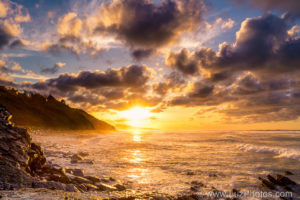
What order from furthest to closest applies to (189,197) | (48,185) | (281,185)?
(281,185)
(189,197)
(48,185)

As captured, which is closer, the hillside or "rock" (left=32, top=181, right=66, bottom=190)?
"rock" (left=32, top=181, right=66, bottom=190)

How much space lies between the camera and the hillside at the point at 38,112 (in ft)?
220

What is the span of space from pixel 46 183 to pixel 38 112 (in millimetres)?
84912

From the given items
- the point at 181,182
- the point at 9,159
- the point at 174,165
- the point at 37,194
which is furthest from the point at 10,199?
the point at 174,165

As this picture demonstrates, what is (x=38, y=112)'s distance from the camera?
79562 millimetres

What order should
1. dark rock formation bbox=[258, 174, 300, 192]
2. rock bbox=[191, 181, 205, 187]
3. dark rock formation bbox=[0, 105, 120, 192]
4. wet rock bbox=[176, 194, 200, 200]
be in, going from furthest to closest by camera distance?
rock bbox=[191, 181, 205, 187] → dark rock formation bbox=[258, 174, 300, 192] → wet rock bbox=[176, 194, 200, 200] → dark rock formation bbox=[0, 105, 120, 192]

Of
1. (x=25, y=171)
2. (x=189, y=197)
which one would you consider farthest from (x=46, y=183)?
(x=189, y=197)

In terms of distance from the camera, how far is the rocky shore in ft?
22.6

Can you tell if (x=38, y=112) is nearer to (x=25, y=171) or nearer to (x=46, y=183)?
(x=25, y=171)

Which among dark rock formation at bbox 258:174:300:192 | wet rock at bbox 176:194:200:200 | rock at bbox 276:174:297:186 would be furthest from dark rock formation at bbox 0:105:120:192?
rock at bbox 276:174:297:186

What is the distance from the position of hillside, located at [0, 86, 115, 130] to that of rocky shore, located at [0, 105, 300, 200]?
59.2m

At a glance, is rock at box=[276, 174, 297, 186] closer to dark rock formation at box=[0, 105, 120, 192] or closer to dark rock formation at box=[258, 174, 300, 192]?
dark rock formation at box=[258, 174, 300, 192]

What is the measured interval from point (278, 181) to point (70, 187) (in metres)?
13.5

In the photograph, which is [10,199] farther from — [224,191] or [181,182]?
[224,191]
